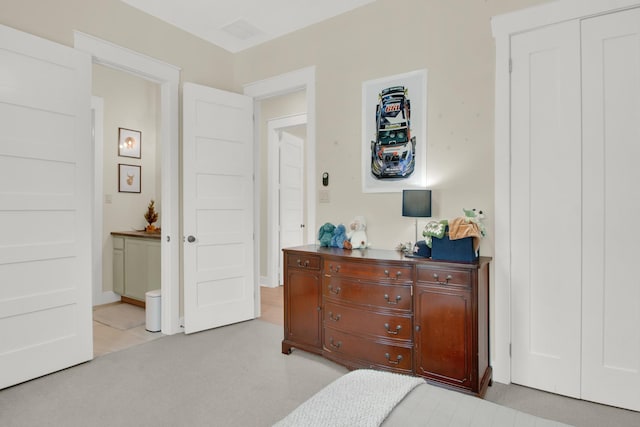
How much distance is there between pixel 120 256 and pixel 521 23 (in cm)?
470

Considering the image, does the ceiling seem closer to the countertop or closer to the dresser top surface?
the dresser top surface

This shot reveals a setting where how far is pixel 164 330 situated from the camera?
354cm

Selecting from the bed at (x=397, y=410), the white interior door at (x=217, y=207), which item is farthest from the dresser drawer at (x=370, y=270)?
the white interior door at (x=217, y=207)

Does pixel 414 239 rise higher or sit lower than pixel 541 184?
lower

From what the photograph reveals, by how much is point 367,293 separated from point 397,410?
1480 millimetres

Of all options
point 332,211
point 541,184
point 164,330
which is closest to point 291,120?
point 332,211

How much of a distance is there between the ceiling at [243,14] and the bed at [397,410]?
9.97ft

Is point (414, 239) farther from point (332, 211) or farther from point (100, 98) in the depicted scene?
point (100, 98)

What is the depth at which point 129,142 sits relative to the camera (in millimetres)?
4855

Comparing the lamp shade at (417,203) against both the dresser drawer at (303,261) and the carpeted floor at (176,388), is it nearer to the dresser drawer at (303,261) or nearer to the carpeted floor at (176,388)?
the dresser drawer at (303,261)

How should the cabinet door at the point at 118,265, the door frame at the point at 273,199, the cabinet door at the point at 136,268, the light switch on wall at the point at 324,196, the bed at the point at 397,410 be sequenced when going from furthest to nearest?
the door frame at the point at 273,199, the cabinet door at the point at 118,265, the cabinet door at the point at 136,268, the light switch on wall at the point at 324,196, the bed at the point at 397,410

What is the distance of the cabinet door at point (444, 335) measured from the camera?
2.22m

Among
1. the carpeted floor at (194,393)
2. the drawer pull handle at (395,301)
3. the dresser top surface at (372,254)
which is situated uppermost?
the dresser top surface at (372,254)

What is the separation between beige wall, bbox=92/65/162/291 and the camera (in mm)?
4617
